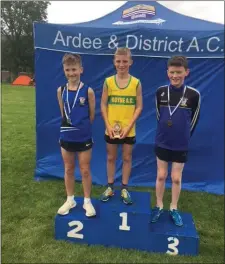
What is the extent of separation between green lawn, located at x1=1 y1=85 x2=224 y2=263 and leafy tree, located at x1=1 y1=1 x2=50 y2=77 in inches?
1314

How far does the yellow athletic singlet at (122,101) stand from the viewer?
3.24 m

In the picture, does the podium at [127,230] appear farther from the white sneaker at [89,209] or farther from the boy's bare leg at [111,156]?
the boy's bare leg at [111,156]

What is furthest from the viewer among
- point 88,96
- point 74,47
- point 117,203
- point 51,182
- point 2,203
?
point 51,182

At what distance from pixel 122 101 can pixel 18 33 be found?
121 feet

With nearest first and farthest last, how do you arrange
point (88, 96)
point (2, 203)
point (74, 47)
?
point (88, 96)
point (2, 203)
point (74, 47)

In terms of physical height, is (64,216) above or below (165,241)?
above

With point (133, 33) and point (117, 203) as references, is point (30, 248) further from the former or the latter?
point (133, 33)

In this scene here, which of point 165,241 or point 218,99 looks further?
point 218,99

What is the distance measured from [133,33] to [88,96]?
1.67m

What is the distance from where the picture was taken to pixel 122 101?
3.26 meters

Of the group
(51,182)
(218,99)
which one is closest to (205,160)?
(218,99)

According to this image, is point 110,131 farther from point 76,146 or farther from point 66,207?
point 66,207

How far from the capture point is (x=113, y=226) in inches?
127

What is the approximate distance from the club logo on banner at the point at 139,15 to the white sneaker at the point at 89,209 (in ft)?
9.91
